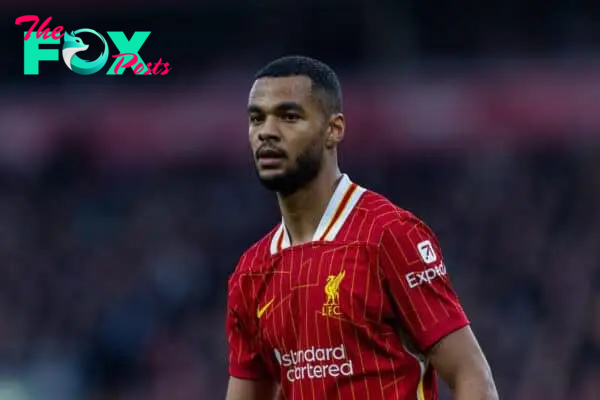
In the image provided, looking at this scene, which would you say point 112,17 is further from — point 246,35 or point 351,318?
point 351,318

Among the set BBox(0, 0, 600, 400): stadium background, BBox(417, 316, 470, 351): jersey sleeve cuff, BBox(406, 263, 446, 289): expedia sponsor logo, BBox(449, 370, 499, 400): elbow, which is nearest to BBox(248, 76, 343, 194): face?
BBox(406, 263, 446, 289): expedia sponsor logo

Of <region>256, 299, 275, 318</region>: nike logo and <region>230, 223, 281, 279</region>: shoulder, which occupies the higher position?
<region>230, 223, 281, 279</region>: shoulder

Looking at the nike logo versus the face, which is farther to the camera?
the nike logo

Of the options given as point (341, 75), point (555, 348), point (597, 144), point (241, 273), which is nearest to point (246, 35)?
point (341, 75)

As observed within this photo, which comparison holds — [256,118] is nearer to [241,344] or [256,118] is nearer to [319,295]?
[319,295]

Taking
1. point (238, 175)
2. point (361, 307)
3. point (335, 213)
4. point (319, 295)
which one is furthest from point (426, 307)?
point (238, 175)

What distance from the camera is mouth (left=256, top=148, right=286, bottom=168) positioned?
4020 mm

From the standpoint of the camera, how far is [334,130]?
4137 millimetres

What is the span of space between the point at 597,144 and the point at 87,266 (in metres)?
5.35

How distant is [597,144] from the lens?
42.8 ft

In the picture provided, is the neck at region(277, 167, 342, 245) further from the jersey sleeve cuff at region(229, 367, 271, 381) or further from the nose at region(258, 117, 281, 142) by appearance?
the jersey sleeve cuff at region(229, 367, 271, 381)

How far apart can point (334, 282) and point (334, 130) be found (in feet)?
1.56

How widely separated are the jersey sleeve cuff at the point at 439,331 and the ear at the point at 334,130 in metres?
0.65

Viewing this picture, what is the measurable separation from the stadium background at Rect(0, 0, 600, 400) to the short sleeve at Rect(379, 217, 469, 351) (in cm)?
715
